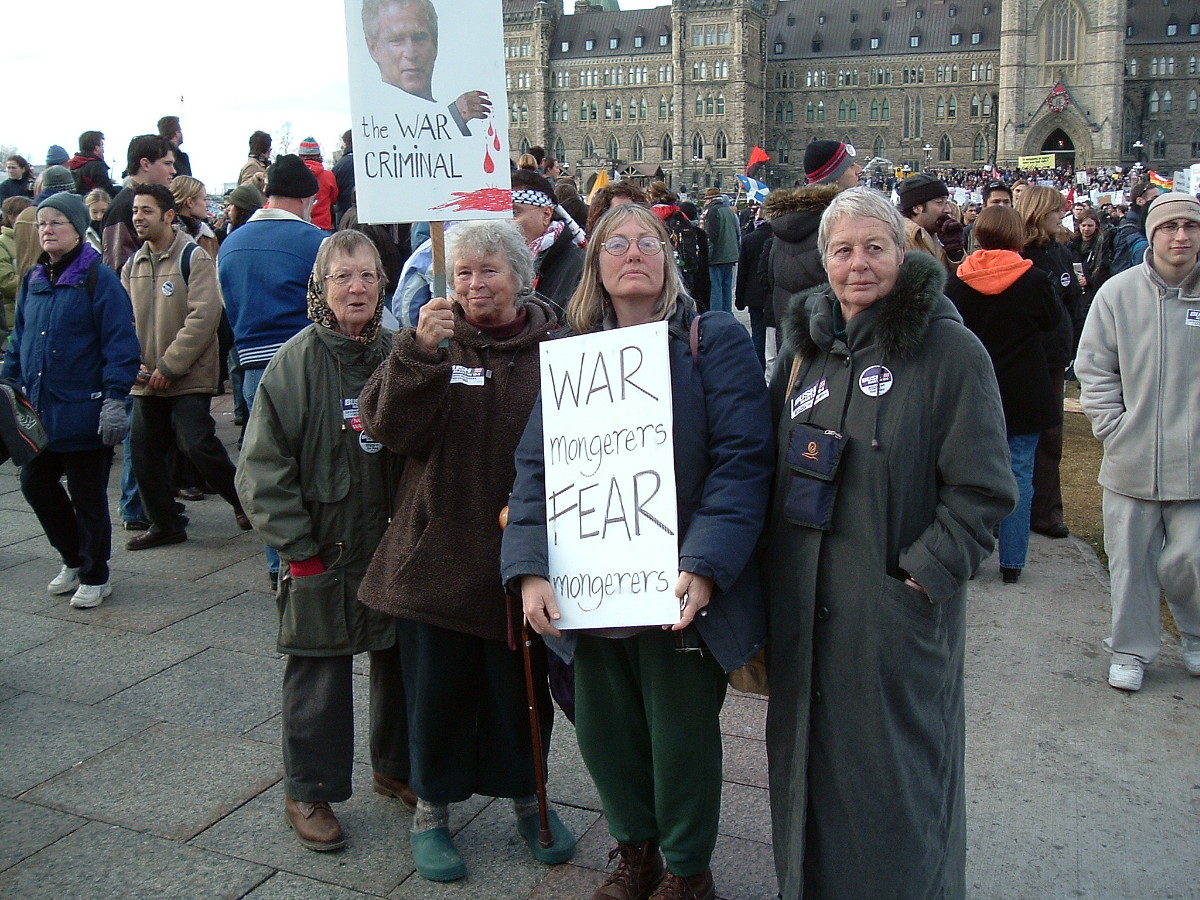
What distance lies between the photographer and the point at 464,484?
3.12 m

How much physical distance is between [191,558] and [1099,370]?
4704 mm

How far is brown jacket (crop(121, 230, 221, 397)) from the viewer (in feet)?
19.4

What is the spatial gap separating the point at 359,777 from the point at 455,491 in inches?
50.8

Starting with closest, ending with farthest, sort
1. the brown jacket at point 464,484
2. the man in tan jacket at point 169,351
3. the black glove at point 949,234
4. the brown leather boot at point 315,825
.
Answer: the brown jacket at point 464,484 < the brown leather boot at point 315,825 < the man in tan jacket at point 169,351 < the black glove at point 949,234

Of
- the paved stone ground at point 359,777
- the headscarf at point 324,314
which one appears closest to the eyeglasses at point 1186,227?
the paved stone ground at point 359,777

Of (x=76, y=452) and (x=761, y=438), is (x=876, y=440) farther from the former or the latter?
(x=76, y=452)

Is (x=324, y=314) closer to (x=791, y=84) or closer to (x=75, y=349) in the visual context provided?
(x=75, y=349)

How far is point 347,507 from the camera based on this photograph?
3377 mm

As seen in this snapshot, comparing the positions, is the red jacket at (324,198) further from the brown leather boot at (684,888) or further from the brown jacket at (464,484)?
the brown leather boot at (684,888)

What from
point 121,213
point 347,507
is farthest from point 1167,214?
point 121,213

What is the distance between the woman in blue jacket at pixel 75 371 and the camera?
5.20 metres

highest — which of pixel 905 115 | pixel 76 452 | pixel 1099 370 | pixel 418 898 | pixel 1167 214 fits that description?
pixel 905 115

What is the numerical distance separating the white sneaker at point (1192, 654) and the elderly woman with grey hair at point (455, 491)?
9.42 feet

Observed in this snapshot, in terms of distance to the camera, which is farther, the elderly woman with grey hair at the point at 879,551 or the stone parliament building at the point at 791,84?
the stone parliament building at the point at 791,84
